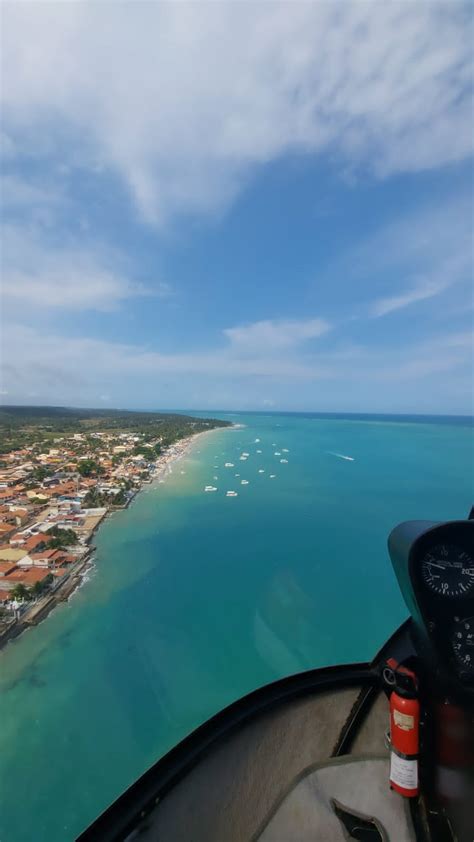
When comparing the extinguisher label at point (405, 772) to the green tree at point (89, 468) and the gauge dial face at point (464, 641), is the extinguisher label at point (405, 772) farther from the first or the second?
the green tree at point (89, 468)

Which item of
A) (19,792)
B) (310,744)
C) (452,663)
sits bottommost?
(19,792)

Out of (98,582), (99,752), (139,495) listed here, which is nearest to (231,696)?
(99,752)

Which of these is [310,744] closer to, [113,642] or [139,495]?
[113,642]

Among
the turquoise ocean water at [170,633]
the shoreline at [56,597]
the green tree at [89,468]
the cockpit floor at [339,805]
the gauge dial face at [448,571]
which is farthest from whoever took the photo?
the green tree at [89,468]

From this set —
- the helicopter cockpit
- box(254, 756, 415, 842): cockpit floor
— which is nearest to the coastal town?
the helicopter cockpit

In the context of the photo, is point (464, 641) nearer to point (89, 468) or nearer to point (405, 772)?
point (405, 772)

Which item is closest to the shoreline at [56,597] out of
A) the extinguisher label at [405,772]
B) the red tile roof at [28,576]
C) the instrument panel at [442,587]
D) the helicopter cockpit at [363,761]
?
the red tile roof at [28,576]
